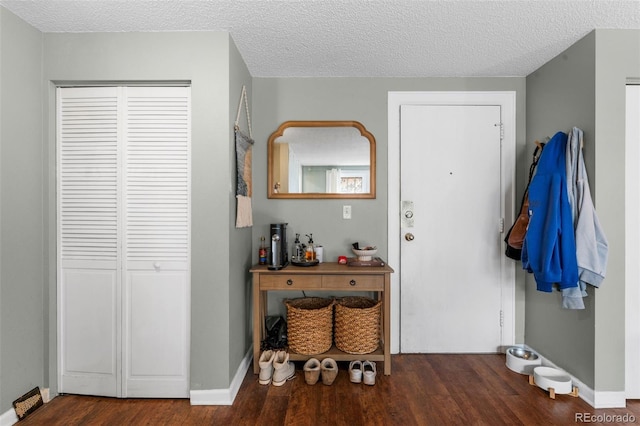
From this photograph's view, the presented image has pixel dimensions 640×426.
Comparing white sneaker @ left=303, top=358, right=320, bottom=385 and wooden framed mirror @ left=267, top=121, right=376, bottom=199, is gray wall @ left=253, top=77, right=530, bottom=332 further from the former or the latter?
white sneaker @ left=303, top=358, right=320, bottom=385

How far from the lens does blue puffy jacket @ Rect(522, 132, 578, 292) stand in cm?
200

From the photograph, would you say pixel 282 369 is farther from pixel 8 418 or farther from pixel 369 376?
pixel 8 418

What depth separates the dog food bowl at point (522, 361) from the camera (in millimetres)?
2426

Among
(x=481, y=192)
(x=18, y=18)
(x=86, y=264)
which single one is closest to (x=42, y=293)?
(x=86, y=264)

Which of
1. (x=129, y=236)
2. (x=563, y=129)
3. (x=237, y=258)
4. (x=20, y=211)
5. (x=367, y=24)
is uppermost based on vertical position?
(x=367, y=24)

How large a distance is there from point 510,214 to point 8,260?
3.53 metres

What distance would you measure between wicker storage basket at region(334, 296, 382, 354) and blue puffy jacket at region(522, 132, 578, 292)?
113 cm

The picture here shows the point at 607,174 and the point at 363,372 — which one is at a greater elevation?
the point at 607,174

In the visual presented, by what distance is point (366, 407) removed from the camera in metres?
1.99

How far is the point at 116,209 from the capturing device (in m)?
2.11

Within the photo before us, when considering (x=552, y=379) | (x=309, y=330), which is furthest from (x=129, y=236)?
(x=552, y=379)

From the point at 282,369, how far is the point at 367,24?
7.69ft

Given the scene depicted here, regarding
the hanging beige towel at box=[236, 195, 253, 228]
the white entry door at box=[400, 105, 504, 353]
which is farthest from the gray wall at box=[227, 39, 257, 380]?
the white entry door at box=[400, 105, 504, 353]

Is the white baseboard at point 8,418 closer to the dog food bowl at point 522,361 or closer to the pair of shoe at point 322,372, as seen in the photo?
the pair of shoe at point 322,372
